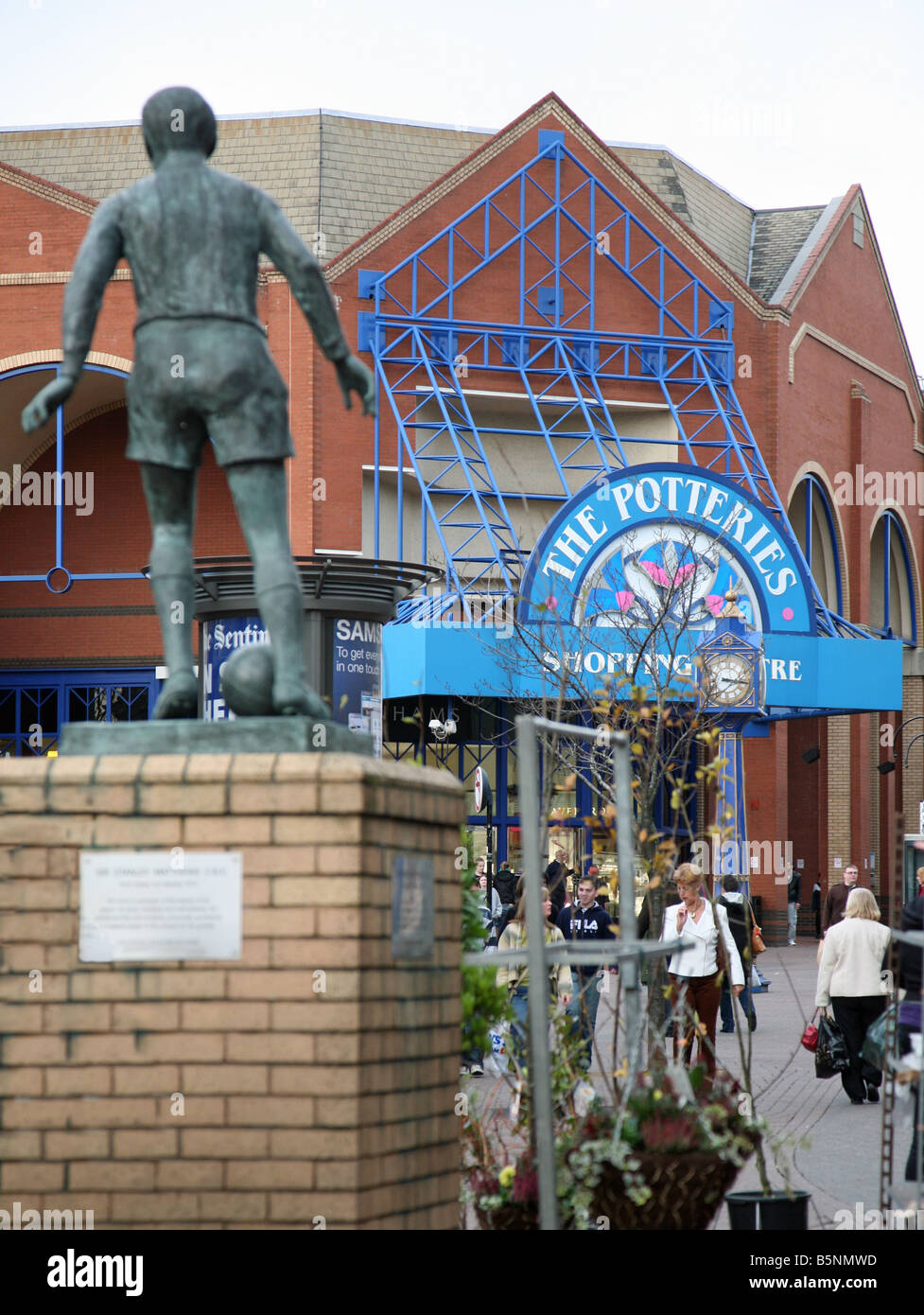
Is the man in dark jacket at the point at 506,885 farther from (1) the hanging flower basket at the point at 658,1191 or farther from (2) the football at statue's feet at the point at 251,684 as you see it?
(2) the football at statue's feet at the point at 251,684

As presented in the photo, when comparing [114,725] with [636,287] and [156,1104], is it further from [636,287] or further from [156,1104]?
[636,287]

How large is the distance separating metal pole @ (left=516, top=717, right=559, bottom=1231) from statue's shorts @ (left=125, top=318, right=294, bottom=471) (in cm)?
145

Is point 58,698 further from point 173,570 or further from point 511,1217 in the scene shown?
point 511,1217

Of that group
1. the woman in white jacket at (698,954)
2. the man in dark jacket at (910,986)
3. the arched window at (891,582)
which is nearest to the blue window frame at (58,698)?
the arched window at (891,582)

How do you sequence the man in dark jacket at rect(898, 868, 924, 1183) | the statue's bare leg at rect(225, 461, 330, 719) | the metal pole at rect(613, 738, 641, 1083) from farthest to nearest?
the man in dark jacket at rect(898, 868, 924, 1183) < the statue's bare leg at rect(225, 461, 330, 719) < the metal pole at rect(613, 738, 641, 1083)

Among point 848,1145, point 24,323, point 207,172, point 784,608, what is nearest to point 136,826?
point 207,172

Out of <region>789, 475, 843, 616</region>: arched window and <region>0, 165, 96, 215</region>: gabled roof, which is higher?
<region>0, 165, 96, 215</region>: gabled roof

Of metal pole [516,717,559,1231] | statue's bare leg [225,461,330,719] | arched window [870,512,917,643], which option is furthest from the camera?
arched window [870,512,917,643]

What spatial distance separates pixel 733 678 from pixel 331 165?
16.3m

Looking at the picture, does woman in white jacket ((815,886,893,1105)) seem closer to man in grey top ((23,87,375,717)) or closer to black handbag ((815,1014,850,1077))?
black handbag ((815,1014,850,1077))

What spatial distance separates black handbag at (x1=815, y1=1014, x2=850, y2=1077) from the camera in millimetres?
12438

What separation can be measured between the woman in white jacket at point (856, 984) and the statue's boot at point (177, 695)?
807 cm

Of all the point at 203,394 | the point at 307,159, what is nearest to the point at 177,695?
the point at 203,394

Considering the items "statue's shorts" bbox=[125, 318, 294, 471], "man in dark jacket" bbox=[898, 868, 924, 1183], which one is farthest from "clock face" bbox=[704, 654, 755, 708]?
"statue's shorts" bbox=[125, 318, 294, 471]
